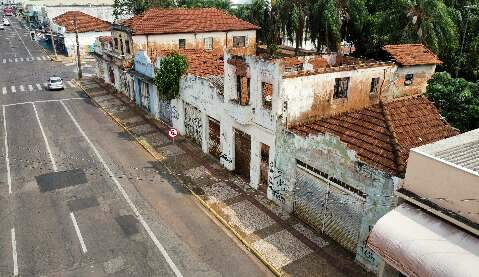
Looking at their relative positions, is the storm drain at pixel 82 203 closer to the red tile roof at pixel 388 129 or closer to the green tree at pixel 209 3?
the red tile roof at pixel 388 129

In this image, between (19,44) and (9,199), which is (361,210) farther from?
(19,44)

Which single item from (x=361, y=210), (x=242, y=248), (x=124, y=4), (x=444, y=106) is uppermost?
(x=124, y=4)

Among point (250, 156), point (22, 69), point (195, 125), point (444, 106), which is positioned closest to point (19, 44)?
point (22, 69)

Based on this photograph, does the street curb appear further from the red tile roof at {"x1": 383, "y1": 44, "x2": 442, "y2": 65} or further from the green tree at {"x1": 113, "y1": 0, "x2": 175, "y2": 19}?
the green tree at {"x1": 113, "y1": 0, "x2": 175, "y2": 19}

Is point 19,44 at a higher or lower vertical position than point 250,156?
higher

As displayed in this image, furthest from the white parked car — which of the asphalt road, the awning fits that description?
the awning

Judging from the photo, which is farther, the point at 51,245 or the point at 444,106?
the point at 444,106

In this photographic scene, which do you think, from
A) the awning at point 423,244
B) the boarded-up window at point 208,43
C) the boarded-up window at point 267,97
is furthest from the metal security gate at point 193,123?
the awning at point 423,244
